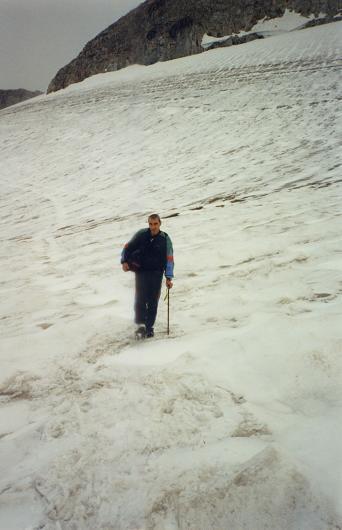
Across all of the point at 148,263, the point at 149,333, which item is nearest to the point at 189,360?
the point at 149,333

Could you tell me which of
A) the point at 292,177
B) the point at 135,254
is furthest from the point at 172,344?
the point at 292,177

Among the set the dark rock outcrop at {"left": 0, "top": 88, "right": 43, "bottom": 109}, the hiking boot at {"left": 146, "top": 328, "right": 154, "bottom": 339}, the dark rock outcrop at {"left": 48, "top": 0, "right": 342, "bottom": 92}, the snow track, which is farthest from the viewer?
the dark rock outcrop at {"left": 0, "top": 88, "right": 43, "bottom": 109}

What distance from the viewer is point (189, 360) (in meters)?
3.04

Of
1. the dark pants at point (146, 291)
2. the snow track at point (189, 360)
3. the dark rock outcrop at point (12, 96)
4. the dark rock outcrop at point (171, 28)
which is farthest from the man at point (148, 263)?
the dark rock outcrop at point (12, 96)

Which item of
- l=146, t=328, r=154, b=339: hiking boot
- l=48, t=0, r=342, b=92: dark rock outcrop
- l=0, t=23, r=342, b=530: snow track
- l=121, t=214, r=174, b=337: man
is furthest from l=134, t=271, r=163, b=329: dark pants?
l=48, t=0, r=342, b=92: dark rock outcrop

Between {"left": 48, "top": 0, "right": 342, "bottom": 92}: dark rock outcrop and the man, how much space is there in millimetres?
36211

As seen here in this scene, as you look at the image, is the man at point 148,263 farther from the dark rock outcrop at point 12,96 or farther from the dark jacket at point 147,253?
the dark rock outcrop at point 12,96

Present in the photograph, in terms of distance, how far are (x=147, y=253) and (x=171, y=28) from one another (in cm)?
4201

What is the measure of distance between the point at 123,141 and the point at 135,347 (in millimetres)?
12520

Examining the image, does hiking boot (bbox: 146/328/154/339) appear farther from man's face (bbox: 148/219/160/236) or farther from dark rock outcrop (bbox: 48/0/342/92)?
dark rock outcrop (bbox: 48/0/342/92)

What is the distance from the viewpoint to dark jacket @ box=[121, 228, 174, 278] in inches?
144

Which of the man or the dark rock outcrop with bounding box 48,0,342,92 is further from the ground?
the dark rock outcrop with bounding box 48,0,342,92

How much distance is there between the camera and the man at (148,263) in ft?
11.9

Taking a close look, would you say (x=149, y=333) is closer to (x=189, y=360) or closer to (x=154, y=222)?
(x=189, y=360)
